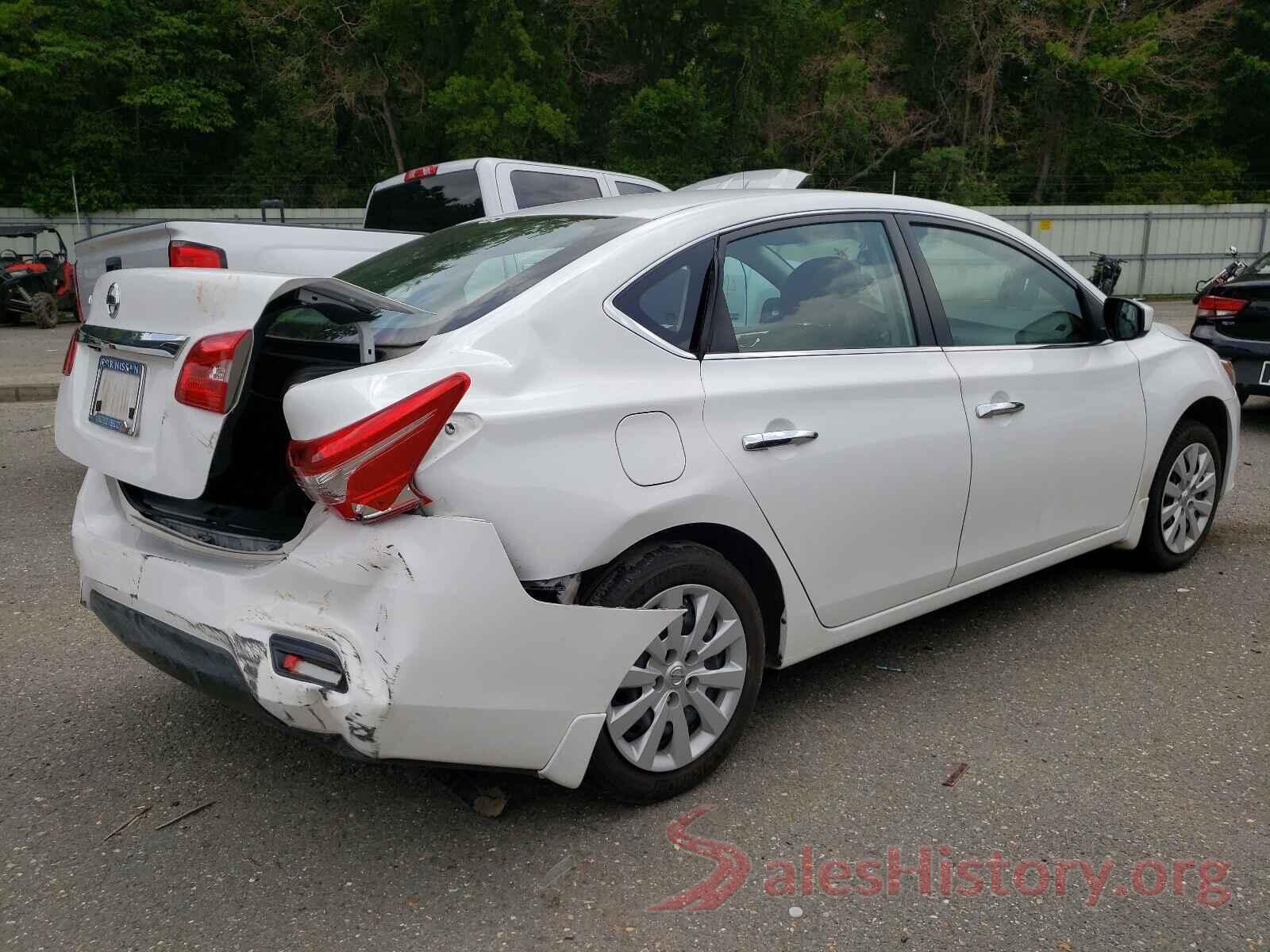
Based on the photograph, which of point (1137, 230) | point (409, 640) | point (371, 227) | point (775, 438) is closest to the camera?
point (409, 640)

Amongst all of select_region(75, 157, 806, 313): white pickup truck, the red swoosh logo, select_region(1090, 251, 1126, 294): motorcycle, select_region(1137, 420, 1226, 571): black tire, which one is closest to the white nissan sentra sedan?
the red swoosh logo

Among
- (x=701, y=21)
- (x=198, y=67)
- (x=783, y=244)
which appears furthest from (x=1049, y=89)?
(x=783, y=244)

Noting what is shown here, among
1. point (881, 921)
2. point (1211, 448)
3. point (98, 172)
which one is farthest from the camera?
point (98, 172)

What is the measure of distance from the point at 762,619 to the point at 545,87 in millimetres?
23796

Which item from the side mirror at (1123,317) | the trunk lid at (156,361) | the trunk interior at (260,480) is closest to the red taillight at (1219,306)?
the side mirror at (1123,317)

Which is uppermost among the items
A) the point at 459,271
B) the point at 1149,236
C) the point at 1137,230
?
the point at 459,271

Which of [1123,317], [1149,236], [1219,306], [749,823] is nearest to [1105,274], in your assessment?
[1149,236]

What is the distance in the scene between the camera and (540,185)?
8.81 meters

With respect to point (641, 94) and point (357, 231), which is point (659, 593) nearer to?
point (357, 231)

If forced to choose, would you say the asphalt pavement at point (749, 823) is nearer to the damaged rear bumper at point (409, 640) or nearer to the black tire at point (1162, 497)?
the damaged rear bumper at point (409, 640)

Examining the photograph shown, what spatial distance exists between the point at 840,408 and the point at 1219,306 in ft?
20.7

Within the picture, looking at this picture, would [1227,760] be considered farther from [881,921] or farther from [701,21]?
[701,21]

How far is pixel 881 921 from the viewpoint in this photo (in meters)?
2.52

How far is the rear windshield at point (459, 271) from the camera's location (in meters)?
2.80
